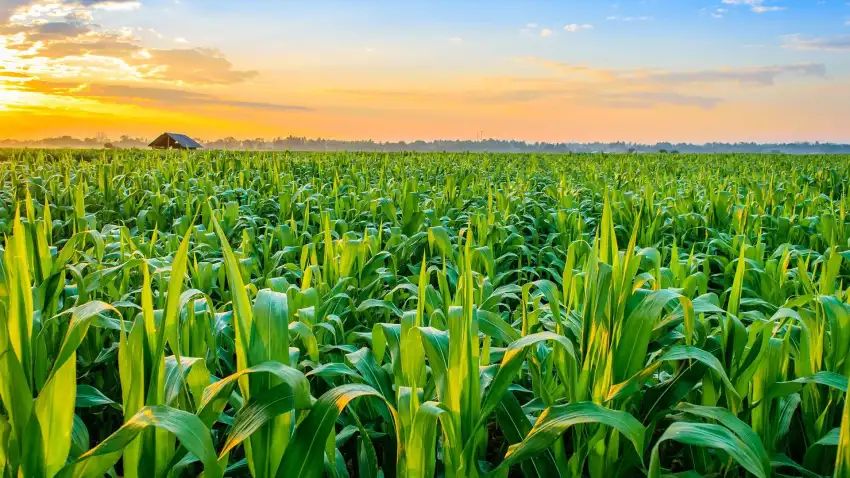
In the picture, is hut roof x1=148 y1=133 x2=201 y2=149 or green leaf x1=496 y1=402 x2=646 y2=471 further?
hut roof x1=148 y1=133 x2=201 y2=149

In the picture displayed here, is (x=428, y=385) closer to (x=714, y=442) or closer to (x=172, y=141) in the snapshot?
(x=714, y=442)

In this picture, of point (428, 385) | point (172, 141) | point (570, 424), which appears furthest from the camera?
point (172, 141)

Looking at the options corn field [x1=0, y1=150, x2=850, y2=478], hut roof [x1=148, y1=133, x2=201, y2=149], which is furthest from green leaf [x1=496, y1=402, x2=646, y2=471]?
hut roof [x1=148, y1=133, x2=201, y2=149]

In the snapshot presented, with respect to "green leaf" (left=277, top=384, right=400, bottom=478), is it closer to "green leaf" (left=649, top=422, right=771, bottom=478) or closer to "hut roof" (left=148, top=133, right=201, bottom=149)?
"green leaf" (left=649, top=422, right=771, bottom=478)

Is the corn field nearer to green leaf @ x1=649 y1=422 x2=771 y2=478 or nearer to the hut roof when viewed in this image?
green leaf @ x1=649 y1=422 x2=771 y2=478

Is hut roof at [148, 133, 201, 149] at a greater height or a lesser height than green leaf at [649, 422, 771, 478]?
greater

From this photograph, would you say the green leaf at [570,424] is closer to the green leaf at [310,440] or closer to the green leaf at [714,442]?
the green leaf at [714,442]

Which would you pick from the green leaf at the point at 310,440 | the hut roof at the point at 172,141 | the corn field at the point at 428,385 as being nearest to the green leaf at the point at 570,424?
the corn field at the point at 428,385

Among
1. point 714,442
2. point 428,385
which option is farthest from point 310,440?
point 714,442

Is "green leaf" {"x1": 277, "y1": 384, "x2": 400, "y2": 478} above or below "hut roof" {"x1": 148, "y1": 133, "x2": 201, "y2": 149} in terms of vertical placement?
below

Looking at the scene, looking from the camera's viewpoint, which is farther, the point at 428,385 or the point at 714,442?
the point at 428,385

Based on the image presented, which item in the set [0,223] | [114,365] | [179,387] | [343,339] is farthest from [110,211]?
[179,387]

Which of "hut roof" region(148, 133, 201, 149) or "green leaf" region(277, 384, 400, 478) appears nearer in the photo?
"green leaf" region(277, 384, 400, 478)

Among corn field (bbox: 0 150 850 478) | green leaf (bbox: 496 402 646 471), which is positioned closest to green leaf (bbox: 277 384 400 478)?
corn field (bbox: 0 150 850 478)
